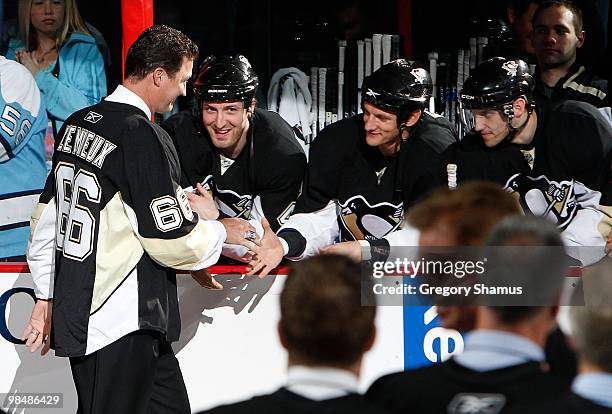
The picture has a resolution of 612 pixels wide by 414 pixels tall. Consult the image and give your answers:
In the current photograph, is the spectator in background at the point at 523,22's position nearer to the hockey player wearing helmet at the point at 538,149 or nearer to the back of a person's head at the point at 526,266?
the hockey player wearing helmet at the point at 538,149

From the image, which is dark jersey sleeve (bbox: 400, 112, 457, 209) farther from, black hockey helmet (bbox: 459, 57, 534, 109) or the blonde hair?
the blonde hair

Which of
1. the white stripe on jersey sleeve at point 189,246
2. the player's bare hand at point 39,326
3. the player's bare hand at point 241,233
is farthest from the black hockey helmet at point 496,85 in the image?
the player's bare hand at point 39,326

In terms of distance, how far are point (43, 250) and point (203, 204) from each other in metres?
0.60

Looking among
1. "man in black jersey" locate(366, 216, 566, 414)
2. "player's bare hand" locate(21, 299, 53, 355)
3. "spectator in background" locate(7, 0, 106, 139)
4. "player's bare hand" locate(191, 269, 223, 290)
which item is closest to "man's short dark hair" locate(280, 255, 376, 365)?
"man in black jersey" locate(366, 216, 566, 414)

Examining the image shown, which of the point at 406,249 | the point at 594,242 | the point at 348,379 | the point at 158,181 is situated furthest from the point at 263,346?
the point at 348,379

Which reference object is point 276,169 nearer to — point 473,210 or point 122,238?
point 122,238

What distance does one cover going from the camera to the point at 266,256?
3893 millimetres

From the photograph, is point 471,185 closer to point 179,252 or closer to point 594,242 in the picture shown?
point 179,252

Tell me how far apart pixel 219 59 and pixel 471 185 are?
6.82 feet

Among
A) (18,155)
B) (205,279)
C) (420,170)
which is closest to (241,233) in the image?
(205,279)

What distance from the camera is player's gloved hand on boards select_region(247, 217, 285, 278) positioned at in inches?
153

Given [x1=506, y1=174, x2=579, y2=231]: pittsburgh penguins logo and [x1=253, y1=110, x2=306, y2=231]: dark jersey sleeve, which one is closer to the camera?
[x1=506, y1=174, x2=579, y2=231]: pittsburgh penguins logo

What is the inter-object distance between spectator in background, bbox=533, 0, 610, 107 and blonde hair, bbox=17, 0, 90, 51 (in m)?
1.97

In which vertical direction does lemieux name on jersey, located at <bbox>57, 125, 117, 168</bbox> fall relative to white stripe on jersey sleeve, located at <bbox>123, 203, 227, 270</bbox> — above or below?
above
